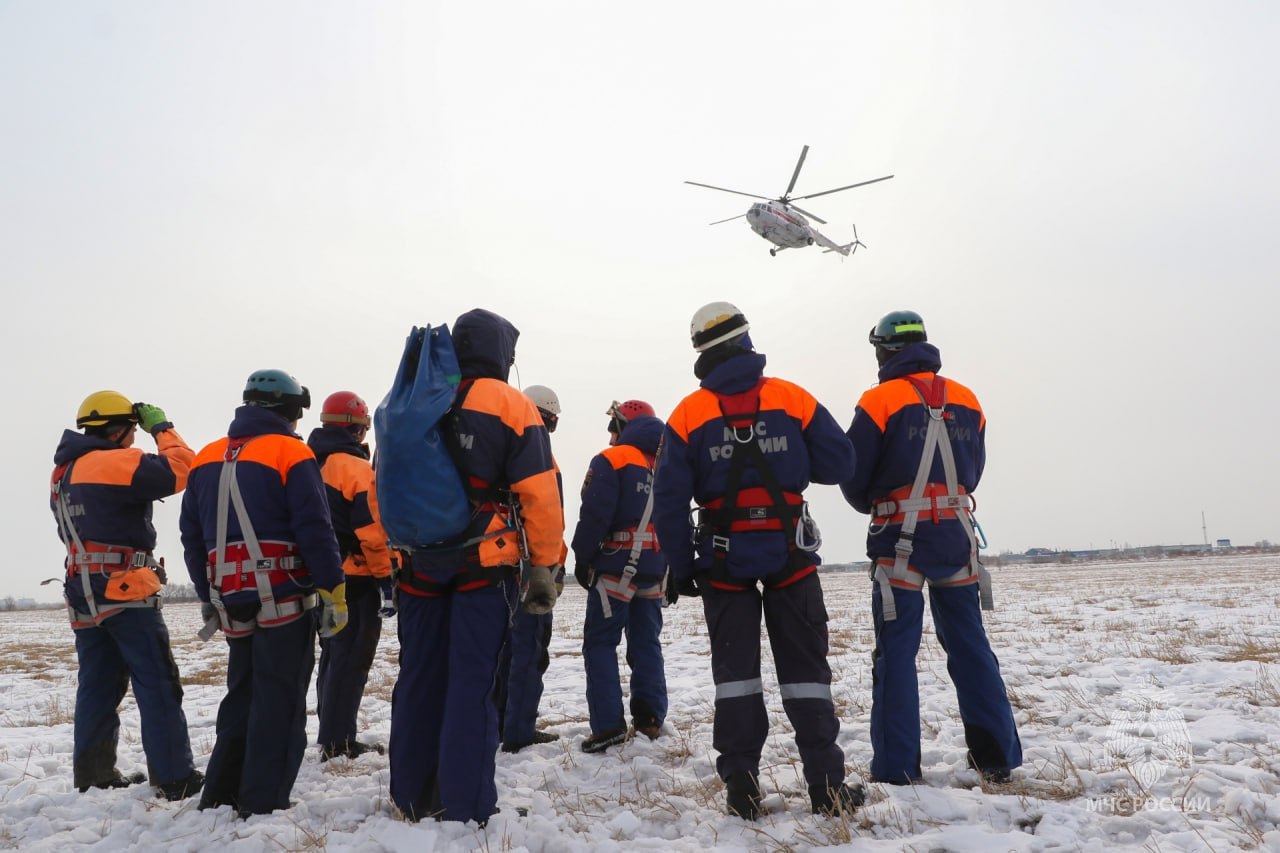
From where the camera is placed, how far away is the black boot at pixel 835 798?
13.6 feet

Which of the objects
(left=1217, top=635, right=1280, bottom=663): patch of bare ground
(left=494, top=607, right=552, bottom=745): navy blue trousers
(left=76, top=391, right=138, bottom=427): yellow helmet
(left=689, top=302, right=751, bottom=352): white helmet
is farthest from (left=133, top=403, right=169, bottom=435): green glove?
(left=1217, top=635, right=1280, bottom=663): patch of bare ground

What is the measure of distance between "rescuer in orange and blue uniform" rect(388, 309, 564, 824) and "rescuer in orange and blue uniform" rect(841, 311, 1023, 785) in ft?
6.97

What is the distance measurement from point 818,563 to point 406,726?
2.56 m

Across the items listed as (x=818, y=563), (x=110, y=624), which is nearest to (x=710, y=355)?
(x=818, y=563)

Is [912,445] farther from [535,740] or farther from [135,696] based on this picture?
[135,696]

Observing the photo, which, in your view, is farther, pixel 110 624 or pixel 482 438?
pixel 110 624

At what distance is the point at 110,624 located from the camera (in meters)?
5.61

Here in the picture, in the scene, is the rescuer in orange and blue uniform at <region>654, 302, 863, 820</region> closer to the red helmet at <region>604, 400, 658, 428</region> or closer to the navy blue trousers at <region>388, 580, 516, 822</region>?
the navy blue trousers at <region>388, 580, 516, 822</region>

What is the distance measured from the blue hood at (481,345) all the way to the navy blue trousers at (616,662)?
2.50m

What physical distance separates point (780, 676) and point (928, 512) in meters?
1.44

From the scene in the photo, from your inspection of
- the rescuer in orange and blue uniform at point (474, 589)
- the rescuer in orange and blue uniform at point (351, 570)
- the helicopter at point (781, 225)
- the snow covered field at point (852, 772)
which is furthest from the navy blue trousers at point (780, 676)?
the helicopter at point (781, 225)

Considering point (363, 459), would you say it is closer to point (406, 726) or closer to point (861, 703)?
point (406, 726)

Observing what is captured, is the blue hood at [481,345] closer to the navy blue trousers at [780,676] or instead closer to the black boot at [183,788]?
the navy blue trousers at [780,676]

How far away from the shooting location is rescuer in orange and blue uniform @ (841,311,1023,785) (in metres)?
4.86
